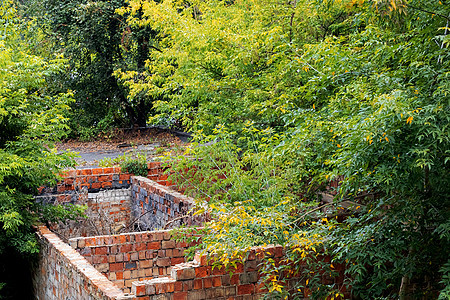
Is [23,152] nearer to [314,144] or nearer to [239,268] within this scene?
[239,268]

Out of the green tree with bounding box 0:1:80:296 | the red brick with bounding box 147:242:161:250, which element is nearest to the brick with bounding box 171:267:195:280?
the red brick with bounding box 147:242:161:250

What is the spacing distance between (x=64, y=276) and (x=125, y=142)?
1522cm

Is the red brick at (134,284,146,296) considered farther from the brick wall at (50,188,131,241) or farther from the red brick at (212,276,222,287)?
the brick wall at (50,188,131,241)

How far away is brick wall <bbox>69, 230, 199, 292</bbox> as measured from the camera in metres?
8.61

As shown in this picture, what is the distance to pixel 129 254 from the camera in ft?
28.5

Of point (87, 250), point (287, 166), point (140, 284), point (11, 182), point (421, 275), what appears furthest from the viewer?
point (11, 182)

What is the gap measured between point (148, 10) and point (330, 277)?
10481 millimetres

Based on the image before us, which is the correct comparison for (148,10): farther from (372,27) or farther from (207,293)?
(207,293)

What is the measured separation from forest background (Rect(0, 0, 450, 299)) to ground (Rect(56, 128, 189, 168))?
7620 mm

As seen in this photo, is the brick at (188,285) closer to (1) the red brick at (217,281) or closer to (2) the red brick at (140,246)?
(1) the red brick at (217,281)

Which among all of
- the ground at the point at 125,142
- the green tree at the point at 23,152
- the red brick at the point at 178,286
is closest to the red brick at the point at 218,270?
the red brick at the point at 178,286

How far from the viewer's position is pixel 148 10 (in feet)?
48.6

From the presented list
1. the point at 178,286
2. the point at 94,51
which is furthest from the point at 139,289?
the point at 94,51

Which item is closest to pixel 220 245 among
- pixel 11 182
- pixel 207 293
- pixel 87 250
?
pixel 207 293
